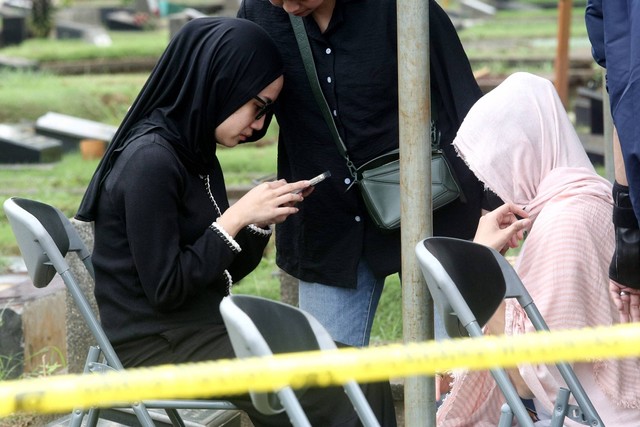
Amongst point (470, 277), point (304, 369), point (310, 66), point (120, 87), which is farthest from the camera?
point (120, 87)

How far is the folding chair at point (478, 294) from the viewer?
248cm

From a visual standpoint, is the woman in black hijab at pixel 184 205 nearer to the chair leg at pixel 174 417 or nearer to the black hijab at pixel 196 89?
the black hijab at pixel 196 89

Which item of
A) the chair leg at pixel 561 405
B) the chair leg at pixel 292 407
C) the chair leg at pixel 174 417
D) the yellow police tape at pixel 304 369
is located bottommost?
the chair leg at pixel 174 417

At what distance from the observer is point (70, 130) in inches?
429

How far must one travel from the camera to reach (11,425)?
4.07 metres

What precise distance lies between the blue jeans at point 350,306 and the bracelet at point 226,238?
0.57 m

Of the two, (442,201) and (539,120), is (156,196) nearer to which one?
(442,201)

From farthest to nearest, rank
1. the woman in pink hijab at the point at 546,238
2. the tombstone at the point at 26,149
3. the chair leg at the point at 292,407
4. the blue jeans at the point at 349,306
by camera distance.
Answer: the tombstone at the point at 26,149, the blue jeans at the point at 349,306, the woman in pink hijab at the point at 546,238, the chair leg at the point at 292,407

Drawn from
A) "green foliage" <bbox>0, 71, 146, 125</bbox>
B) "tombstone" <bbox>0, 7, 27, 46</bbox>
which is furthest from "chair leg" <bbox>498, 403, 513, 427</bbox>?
"tombstone" <bbox>0, 7, 27, 46</bbox>

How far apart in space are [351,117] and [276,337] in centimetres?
120

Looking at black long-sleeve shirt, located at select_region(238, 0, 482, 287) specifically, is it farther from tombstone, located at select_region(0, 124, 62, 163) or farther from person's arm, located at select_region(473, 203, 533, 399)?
tombstone, located at select_region(0, 124, 62, 163)

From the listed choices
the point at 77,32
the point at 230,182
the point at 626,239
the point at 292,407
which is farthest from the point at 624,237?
the point at 77,32

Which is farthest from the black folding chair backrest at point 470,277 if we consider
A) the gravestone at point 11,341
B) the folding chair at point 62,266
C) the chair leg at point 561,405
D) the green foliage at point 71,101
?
the green foliage at point 71,101

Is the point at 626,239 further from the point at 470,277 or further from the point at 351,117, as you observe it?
the point at 351,117
